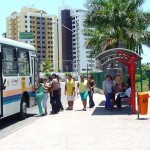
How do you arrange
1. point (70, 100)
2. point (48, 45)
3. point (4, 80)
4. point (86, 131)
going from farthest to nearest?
1. point (48, 45)
2. point (70, 100)
3. point (4, 80)
4. point (86, 131)

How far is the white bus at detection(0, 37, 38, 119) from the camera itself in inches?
501

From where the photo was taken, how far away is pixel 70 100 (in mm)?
18766

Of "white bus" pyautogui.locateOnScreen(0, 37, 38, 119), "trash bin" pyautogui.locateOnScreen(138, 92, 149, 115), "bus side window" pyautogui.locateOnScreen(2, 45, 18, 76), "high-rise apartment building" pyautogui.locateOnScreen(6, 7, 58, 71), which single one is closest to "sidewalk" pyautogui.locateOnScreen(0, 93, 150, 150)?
"trash bin" pyautogui.locateOnScreen(138, 92, 149, 115)

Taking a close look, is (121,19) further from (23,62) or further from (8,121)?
(8,121)

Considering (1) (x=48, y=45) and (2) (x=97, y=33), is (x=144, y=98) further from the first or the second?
(1) (x=48, y=45)

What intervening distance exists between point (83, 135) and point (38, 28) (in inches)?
4206

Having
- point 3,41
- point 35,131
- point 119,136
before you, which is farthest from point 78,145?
point 3,41

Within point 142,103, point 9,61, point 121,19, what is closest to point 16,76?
point 9,61

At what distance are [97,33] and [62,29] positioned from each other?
106 meters

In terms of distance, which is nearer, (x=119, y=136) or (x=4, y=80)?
(x=119, y=136)

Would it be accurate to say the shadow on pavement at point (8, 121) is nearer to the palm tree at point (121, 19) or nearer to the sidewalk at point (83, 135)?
the sidewalk at point (83, 135)

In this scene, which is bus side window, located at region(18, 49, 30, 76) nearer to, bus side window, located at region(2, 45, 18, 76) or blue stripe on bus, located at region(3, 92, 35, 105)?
bus side window, located at region(2, 45, 18, 76)

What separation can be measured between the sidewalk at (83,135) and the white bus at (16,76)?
98cm

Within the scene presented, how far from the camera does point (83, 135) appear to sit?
10.9 m
